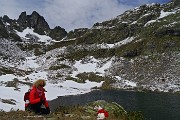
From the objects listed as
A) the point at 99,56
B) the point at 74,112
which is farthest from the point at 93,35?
the point at 74,112

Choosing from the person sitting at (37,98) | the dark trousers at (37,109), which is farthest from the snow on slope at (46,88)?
the person sitting at (37,98)

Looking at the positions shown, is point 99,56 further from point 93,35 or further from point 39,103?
point 39,103

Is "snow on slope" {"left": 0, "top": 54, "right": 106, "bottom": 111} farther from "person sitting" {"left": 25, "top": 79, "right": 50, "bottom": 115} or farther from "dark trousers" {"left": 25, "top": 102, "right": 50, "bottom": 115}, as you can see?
"person sitting" {"left": 25, "top": 79, "right": 50, "bottom": 115}

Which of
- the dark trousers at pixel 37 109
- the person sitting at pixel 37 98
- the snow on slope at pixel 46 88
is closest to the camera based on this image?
the person sitting at pixel 37 98

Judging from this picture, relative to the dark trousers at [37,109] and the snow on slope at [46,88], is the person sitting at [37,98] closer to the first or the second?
the dark trousers at [37,109]

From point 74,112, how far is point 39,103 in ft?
9.04

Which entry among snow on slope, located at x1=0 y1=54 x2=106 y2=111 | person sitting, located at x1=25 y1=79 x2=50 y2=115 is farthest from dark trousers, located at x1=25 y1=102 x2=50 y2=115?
snow on slope, located at x1=0 y1=54 x2=106 y2=111

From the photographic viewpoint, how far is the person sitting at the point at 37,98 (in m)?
16.1

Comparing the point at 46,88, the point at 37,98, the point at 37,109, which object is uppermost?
the point at 46,88

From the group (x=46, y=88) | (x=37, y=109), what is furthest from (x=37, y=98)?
(x=46, y=88)

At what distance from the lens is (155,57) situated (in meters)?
126

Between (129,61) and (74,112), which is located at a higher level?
(129,61)

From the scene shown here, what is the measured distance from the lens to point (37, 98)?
16641 millimetres

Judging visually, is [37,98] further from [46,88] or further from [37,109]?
[46,88]
